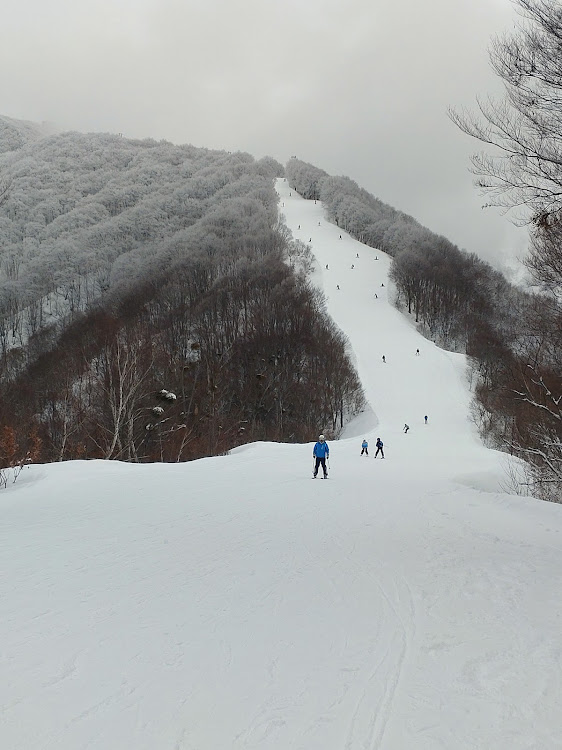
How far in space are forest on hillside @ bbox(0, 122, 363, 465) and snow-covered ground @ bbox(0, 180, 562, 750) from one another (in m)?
6.98

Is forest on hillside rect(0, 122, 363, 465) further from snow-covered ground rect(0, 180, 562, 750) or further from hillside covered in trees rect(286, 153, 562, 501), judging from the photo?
hillside covered in trees rect(286, 153, 562, 501)

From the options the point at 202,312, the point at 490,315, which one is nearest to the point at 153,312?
the point at 202,312

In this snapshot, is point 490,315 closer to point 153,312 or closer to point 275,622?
point 153,312

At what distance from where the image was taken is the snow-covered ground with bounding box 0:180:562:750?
9.98 feet

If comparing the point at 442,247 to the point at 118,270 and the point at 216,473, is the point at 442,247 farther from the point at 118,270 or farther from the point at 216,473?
the point at 216,473

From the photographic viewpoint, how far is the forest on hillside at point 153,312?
36625 mm

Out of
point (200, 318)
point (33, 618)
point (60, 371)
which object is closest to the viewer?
point (33, 618)

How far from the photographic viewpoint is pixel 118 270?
11375cm

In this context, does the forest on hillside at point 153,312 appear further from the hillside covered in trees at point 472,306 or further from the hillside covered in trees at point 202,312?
the hillside covered in trees at point 472,306

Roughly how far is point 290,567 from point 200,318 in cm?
6870

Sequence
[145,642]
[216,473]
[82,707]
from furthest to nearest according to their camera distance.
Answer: [216,473] → [145,642] → [82,707]

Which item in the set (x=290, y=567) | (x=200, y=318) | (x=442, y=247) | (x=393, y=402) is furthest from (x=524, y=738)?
(x=442, y=247)

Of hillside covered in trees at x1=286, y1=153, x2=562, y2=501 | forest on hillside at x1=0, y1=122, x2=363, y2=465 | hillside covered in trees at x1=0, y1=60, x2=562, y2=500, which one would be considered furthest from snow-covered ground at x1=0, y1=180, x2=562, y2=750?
forest on hillside at x1=0, y1=122, x2=363, y2=465

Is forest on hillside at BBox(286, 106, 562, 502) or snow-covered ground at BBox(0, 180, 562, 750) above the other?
forest on hillside at BBox(286, 106, 562, 502)
